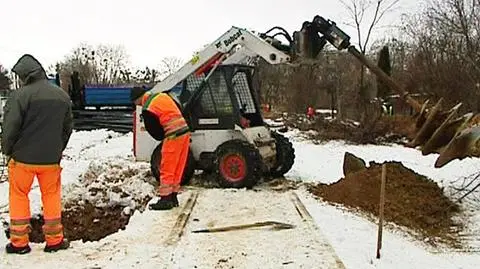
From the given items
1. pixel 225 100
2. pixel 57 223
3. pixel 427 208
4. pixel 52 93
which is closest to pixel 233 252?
pixel 57 223

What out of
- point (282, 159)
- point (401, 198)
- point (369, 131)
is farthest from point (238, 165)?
point (369, 131)

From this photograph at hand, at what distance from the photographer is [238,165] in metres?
10.0

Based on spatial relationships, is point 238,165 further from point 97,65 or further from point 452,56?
point 97,65

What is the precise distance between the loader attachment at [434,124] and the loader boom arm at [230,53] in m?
0.53

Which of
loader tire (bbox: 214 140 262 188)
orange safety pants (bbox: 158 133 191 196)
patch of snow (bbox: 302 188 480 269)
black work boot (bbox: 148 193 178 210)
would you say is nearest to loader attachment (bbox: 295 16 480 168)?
patch of snow (bbox: 302 188 480 269)

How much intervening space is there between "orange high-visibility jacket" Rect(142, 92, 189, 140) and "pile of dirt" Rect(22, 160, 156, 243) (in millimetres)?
1091

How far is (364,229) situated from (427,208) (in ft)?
7.03

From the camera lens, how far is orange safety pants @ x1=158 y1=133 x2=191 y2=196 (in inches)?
330

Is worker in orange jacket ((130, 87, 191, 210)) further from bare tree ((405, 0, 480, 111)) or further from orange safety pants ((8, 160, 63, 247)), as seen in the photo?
bare tree ((405, 0, 480, 111))

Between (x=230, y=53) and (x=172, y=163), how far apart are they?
2720 mm

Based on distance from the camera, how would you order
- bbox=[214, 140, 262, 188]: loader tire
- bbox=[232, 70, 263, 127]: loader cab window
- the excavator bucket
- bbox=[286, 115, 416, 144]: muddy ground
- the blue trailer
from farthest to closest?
the blue trailer
bbox=[286, 115, 416, 144]: muddy ground
bbox=[232, 70, 263, 127]: loader cab window
bbox=[214, 140, 262, 188]: loader tire
the excavator bucket

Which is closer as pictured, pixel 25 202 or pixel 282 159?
pixel 25 202

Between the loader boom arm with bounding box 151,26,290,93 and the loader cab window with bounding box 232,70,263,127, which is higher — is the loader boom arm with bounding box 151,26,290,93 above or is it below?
above

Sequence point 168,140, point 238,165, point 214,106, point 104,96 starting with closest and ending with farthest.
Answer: point 168,140, point 238,165, point 214,106, point 104,96
